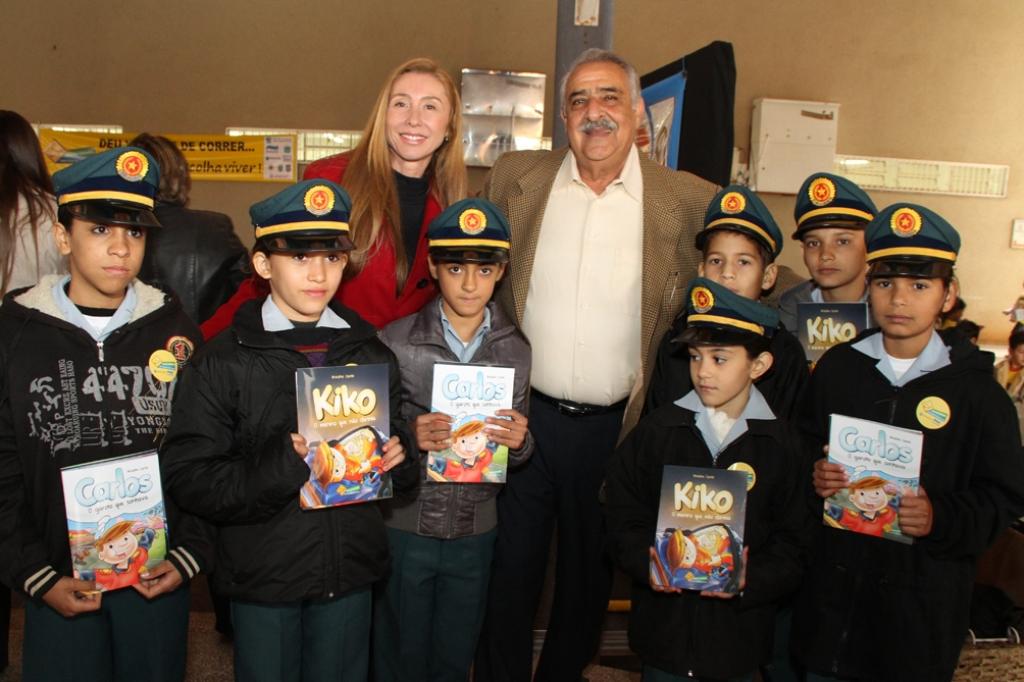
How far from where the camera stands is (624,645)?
11.4 ft

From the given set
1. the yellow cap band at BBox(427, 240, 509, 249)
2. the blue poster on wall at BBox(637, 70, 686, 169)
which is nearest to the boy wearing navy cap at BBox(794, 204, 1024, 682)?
the yellow cap band at BBox(427, 240, 509, 249)

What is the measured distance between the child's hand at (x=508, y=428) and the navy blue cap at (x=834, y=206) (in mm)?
1354

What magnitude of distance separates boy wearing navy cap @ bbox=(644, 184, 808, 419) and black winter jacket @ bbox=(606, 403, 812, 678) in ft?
0.86

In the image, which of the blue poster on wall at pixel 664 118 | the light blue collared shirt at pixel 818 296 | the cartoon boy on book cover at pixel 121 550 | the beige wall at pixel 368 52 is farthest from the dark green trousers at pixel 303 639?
the beige wall at pixel 368 52

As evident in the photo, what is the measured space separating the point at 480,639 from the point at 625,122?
198cm

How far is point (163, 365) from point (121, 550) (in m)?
0.50

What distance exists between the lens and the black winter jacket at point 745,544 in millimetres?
2289

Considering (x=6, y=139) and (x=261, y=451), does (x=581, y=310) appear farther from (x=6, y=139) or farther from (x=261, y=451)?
(x=6, y=139)

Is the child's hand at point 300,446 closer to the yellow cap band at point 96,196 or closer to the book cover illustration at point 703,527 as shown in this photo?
the yellow cap band at point 96,196

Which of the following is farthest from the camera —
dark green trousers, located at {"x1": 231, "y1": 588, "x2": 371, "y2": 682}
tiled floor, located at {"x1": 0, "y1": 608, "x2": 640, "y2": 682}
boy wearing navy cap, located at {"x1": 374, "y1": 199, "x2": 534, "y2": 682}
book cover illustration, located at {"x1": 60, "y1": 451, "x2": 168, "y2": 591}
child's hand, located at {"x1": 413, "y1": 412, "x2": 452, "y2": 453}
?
tiled floor, located at {"x1": 0, "y1": 608, "x2": 640, "y2": 682}

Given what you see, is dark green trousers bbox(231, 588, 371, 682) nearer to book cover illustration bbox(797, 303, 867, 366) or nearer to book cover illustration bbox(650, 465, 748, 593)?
book cover illustration bbox(650, 465, 748, 593)

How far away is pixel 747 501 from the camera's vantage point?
2320 mm

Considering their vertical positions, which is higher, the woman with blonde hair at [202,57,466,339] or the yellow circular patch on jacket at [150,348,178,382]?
the woman with blonde hair at [202,57,466,339]

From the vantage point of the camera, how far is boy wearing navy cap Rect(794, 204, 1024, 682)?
223 cm
